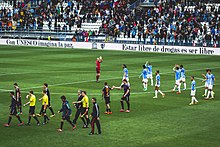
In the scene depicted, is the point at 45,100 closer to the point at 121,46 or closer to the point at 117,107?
the point at 117,107

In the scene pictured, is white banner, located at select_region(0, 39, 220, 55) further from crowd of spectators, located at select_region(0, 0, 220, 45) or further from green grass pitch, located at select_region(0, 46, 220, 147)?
green grass pitch, located at select_region(0, 46, 220, 147)

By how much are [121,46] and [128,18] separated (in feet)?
21.6

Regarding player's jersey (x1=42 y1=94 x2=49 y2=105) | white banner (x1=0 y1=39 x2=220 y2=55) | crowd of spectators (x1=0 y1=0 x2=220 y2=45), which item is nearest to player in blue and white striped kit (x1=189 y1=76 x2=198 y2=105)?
player's jersey (x1=42 y1=94 x2=49 y2=105)

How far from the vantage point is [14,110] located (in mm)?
23297

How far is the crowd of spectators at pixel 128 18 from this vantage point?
212 feet

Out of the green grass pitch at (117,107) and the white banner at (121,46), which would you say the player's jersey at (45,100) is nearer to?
the green grass pitch at (117,107)

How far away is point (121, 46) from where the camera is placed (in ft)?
222

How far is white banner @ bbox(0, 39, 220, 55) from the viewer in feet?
202

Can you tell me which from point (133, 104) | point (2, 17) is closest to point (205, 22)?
point (2, 17)

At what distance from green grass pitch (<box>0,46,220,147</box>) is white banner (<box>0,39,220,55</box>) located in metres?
5.65

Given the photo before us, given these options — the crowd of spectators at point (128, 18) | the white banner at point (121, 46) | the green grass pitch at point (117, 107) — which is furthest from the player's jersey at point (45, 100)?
the crowd of spectators at point (128, 18)

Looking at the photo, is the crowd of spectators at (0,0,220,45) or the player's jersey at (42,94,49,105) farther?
the crowd of spectators at (0,0,220,45)

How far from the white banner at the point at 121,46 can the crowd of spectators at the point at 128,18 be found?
3.71ft

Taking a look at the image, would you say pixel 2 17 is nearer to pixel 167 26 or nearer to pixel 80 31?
pixel 80 31
